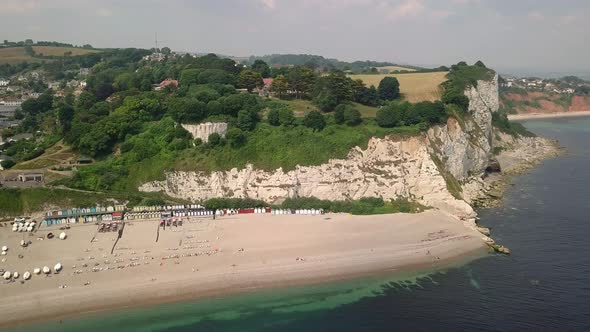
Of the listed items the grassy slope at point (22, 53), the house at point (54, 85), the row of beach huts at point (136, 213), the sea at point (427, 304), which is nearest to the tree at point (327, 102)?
the row of beach huts at point (136, 213)

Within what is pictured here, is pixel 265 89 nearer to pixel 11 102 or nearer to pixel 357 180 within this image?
pixel 357 180

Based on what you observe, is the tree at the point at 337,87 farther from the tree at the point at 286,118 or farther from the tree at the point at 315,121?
the tree at the point at 286,118

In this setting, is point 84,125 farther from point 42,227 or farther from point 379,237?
point 379,237

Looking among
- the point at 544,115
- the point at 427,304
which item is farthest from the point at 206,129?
the point at 544,115

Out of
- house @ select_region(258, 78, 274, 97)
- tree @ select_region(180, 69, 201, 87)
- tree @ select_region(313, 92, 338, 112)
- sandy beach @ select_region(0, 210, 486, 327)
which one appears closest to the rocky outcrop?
sandy beach @ select_region(0, 210, 486, 327)

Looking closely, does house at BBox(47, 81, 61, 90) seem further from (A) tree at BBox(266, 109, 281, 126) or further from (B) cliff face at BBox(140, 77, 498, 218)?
(B) cliff face at BBox(140, 77, 498, 218)
